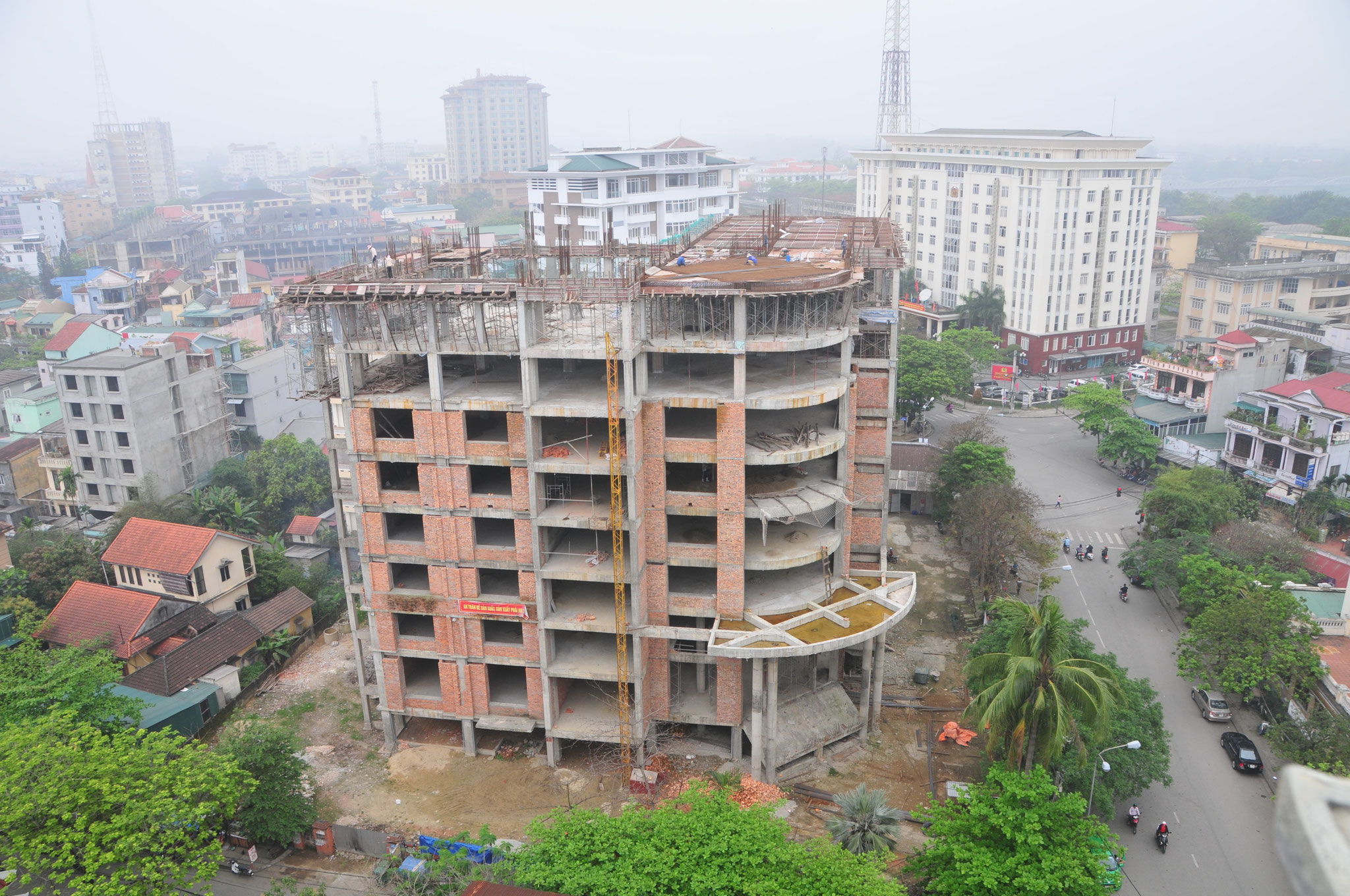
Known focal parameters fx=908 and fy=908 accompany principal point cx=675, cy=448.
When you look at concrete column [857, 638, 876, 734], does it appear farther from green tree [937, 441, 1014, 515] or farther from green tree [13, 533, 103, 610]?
green tree [13, 533, 103, 610]

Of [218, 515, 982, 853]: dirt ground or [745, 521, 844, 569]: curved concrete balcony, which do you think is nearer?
[218, 515, 982, 853]: dirt ground

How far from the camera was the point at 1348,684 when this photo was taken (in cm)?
3688

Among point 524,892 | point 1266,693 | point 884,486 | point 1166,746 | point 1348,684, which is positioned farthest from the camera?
point 884,486

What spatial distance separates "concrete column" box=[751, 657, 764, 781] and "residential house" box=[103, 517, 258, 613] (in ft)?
101

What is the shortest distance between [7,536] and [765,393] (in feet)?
182

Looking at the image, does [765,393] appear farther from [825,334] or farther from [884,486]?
[884,486]

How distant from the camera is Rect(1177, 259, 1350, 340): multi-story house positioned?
293ft

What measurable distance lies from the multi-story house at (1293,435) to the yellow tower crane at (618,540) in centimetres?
4594

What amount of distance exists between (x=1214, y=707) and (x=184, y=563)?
50.4 metres

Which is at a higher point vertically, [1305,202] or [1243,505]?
[1305,202]

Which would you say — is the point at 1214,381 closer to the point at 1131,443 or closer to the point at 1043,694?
the point at 1131,443

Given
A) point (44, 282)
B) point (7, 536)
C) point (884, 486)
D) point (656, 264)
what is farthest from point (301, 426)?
point (44, 282)

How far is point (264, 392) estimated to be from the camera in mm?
77125

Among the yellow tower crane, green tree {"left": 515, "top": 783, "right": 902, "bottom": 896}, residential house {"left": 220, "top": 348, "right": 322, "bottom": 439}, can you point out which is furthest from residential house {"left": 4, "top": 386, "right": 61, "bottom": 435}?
green tree {"left": 515, "top": 783, "right": 902, "bottom": 896}
